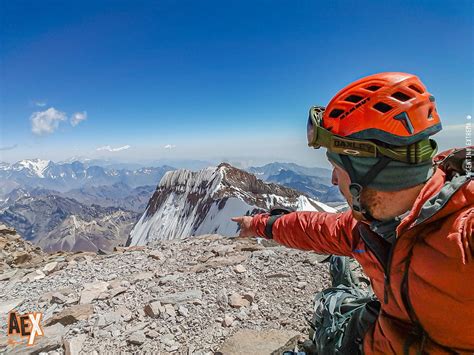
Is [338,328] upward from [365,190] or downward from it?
downward

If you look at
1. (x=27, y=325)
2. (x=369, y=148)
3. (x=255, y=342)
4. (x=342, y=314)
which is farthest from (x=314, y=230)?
(x=27, y=325)

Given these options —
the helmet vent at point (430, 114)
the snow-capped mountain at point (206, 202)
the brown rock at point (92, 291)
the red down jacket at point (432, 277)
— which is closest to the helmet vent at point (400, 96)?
the helmet vent at point (430, 114)

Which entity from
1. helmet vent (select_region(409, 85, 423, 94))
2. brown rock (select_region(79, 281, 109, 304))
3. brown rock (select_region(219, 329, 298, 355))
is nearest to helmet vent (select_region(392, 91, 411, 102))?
Answer: helmet vent (select_region(409, 85, 423, 94))

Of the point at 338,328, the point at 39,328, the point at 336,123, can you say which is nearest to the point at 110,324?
the point at 39,328

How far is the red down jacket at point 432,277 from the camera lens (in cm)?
196

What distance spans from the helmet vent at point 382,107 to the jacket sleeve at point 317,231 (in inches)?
65.0

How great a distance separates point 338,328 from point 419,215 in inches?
89.2

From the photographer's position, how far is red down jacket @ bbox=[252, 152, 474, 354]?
6.42 feet

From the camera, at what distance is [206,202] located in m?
79.7

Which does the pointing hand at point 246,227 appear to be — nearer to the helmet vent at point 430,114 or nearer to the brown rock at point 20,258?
the helmet vent at point 430,114

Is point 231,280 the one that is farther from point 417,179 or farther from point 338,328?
point 417,179

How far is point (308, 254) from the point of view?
9.01 metres

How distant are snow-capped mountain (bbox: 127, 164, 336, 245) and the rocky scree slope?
55195 mm

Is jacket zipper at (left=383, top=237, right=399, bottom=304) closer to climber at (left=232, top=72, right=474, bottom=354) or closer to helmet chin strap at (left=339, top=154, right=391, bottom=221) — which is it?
climber at (left=232, top=72, right=474, bottom=354)
